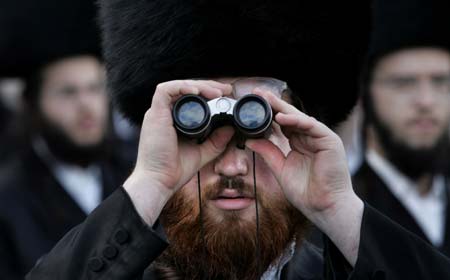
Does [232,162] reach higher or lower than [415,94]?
higher

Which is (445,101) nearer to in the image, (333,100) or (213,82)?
(333,100)

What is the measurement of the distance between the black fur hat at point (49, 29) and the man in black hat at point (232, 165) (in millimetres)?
4415

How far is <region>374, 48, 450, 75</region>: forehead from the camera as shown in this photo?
9367 millimetres

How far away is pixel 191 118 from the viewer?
493 centimetres

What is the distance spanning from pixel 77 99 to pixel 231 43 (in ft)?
16.2

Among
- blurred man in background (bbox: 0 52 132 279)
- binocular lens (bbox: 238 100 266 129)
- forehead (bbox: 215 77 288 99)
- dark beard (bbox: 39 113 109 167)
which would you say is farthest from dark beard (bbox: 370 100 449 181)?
binocular lens (bbox: 238 100 266 129)

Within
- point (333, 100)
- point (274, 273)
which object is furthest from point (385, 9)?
point (274, 273)

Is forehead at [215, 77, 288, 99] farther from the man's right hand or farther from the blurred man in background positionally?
the blurred man in background

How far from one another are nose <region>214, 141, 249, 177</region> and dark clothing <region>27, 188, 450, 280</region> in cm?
30

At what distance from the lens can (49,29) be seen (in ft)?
33.6

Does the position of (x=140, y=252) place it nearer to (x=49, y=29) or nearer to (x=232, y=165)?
(x=232, y=165)

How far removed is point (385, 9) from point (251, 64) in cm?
413

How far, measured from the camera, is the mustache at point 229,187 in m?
5.10

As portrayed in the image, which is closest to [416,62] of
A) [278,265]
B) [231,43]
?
[231,43]
